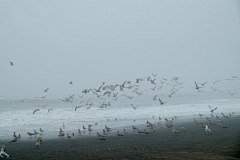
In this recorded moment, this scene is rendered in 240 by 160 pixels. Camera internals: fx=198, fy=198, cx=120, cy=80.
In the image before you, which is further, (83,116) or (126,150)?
(83,116)

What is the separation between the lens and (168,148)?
36.3ft

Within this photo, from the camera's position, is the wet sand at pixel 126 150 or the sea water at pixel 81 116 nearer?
the wet sand at pixel 126 150

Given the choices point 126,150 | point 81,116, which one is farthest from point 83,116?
point 126,150

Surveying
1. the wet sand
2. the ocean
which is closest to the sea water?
the ocean

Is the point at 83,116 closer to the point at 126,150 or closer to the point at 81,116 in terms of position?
the point at 81,116

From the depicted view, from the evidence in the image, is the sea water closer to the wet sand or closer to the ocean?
the ocean

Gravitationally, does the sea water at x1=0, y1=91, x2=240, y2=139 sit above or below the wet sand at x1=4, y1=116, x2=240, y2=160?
above

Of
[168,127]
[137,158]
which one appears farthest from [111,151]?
[168,127]

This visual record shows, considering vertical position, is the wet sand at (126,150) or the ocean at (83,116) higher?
the ocean at (83,116)

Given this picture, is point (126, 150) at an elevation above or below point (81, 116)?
below

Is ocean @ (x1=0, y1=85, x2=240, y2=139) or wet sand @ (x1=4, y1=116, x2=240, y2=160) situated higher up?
ocean @ (x1=0, y1=85, x2=240, y2=139)

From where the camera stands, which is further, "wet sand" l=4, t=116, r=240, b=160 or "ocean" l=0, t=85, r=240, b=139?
"ocean" l=0, t=85, r=240, b=139

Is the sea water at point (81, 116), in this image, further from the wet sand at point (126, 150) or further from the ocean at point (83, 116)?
the wet sand at point (126, 150)

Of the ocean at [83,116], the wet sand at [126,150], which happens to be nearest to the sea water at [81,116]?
the ocean at [83,116]
